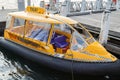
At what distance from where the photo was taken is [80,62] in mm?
7629

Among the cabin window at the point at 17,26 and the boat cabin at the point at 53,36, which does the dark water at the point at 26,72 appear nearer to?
the boat cabin at the point at 53,36

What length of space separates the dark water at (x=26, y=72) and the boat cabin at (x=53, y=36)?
614 mm

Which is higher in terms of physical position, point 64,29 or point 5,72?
point 64,29

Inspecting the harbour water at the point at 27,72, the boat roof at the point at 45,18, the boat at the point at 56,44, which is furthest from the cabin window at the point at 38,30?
the harbour water at the point at 27,72

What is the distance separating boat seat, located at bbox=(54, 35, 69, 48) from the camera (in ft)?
27.9

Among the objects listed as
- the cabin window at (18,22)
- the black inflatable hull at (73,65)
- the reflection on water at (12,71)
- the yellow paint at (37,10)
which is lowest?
the reflection on water at (12,71)

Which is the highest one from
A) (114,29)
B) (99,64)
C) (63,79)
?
(114,29)

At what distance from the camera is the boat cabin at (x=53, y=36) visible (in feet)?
25.6

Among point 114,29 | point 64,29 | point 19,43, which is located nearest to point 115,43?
point 114,29

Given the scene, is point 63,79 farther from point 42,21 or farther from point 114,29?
point 114,29

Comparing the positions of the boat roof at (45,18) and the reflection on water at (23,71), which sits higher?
the boat roof at (45,18)

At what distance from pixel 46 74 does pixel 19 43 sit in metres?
1.82

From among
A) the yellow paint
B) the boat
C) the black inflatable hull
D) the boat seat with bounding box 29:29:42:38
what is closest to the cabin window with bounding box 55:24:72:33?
the boat

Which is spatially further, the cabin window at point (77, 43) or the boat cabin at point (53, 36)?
the cabin window at point (77, 43)
